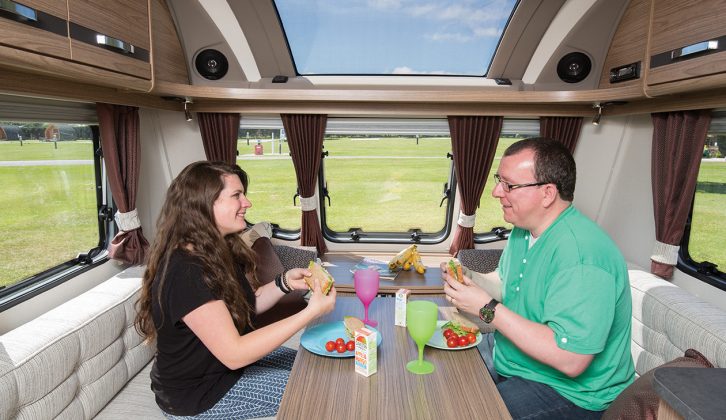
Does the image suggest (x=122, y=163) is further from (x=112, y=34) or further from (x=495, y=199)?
(x=495, y=199)

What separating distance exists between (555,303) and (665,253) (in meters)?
1.84

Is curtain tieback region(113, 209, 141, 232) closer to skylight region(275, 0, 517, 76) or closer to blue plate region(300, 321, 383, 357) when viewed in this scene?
skylight region(275, 0, 517, 76)

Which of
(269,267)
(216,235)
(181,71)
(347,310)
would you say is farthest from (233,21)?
(347,310)

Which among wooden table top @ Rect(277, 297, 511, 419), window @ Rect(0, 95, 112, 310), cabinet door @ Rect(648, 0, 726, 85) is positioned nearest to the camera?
wooden table top @ Rect(277, 297, 511, 419)

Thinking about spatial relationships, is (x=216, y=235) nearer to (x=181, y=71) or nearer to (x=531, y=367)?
(x=531, y=367)

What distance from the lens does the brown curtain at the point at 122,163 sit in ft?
9.43

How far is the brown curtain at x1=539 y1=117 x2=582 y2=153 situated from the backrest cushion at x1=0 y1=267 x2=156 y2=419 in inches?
127

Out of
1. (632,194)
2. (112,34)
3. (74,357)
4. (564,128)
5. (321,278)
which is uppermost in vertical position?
(112,34)

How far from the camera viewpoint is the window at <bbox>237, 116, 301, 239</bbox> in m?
3.96

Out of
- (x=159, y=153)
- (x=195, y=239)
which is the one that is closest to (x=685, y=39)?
(x=195, y=239)

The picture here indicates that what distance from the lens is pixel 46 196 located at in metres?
2.77

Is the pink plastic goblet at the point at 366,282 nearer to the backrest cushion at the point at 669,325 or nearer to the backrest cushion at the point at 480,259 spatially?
the backrest cushion at the point at 669,325

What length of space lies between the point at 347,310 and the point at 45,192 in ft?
6.57

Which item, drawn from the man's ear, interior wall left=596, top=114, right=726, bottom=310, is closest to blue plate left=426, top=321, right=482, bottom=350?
the man's ear
